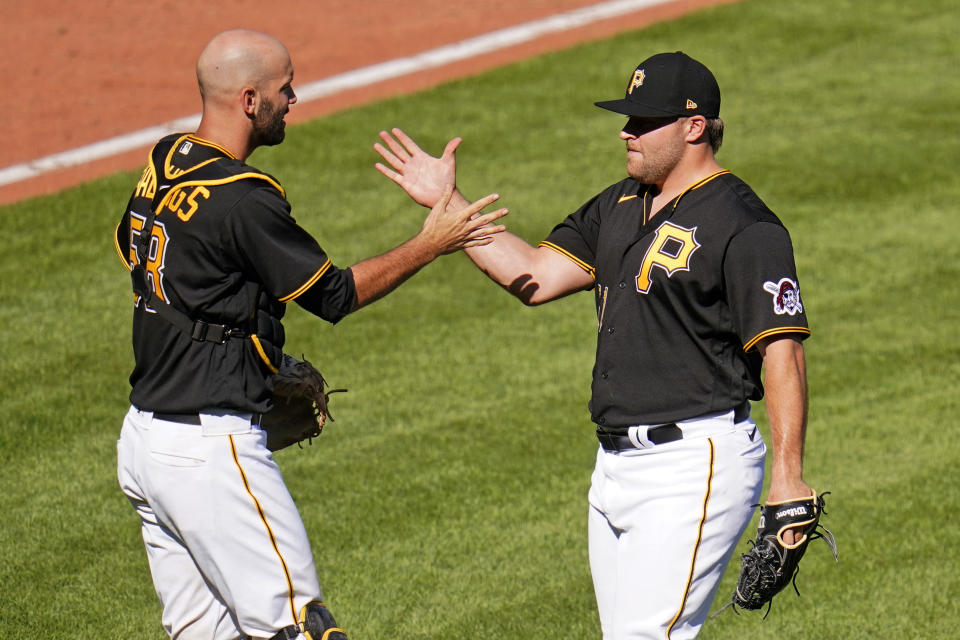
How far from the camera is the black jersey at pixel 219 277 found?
4.37 m

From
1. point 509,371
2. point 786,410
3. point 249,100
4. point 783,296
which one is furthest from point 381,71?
point 786,410

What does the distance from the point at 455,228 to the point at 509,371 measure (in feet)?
12.8

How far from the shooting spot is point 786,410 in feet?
13.6

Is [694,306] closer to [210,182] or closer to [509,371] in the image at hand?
[210,182]

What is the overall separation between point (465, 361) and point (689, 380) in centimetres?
437

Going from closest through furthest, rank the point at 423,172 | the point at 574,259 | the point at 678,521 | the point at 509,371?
the point at 678,521 < the point at 574,259 < the point at 423,172 < the point at 509,371

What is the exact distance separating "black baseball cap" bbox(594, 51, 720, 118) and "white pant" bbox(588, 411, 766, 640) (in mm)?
1042

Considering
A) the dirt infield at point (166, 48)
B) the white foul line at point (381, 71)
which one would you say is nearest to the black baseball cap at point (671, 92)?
the dirt infield at point (166, 48)

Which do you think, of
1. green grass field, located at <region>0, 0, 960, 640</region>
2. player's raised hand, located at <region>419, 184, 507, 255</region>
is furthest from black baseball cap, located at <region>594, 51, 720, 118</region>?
green grass field, located at <region>0, 0, 960, 640</region>

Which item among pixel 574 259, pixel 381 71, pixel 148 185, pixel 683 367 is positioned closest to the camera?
pixel 683 367

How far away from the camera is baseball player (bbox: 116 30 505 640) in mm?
4383

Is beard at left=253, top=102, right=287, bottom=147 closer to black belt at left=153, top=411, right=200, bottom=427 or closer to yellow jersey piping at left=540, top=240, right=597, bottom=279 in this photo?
black belt at left=153, top=411, right=200, bottom=427

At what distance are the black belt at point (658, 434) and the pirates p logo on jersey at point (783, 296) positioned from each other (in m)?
0.39

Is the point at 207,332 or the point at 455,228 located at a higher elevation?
the point at 455,228
